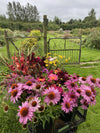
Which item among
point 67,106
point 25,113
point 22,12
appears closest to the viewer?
point 25,113

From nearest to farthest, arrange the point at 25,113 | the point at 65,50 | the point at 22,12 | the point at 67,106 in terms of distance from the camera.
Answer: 1. the point at 25,113
2. the point at 67,106
3. the point at 65,50
4. the point at 22,12

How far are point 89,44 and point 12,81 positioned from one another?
318 inches

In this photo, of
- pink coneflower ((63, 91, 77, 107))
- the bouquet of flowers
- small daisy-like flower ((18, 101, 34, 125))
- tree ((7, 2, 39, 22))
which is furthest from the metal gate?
tree ((7, 2, 39, 22))

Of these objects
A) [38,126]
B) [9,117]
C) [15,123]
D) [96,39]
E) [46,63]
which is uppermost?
[96,39]

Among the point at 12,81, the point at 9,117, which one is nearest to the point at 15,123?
the point at 9,117

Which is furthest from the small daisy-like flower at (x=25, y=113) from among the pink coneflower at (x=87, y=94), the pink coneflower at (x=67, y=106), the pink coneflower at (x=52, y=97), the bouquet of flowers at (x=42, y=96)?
the pink coneflower at (x=87, y=94)

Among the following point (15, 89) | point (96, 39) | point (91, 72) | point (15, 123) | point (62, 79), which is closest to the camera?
point (15, 89)

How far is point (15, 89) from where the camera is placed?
68cm

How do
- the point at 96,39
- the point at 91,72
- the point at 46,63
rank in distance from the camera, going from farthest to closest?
the point at 96,39 → the point at 91,72 → the point at 46,63

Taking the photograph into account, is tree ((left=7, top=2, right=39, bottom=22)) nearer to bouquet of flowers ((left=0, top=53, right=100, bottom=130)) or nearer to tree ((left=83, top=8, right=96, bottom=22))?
tree ((left=83, top=8, right=96, bottom=22))

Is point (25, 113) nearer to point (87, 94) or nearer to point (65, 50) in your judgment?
point (87, 94)

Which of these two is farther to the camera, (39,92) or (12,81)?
(12,81)

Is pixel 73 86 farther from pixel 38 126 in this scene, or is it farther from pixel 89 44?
pixel 89 44

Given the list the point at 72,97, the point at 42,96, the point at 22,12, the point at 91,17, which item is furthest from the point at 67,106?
the point at 91,17
